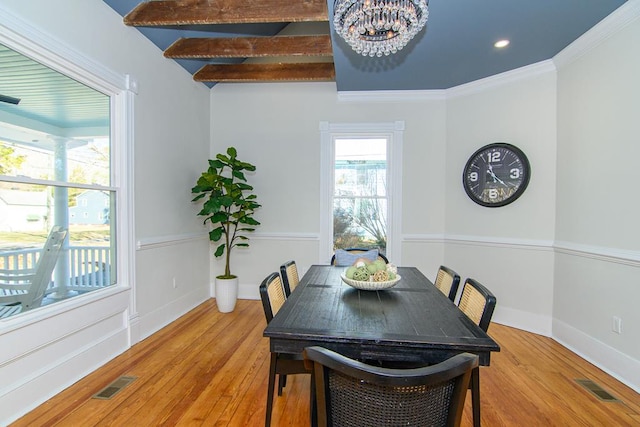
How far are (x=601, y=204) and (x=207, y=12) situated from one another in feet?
12.3

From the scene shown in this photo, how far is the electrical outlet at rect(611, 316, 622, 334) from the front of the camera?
2.34 meters

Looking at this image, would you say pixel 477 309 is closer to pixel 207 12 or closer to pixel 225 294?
pixel 225 294

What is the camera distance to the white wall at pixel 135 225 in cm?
191

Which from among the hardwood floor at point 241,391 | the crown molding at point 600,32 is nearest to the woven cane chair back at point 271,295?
the hardwood floor at point 241,391

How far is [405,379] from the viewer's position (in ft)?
2.70

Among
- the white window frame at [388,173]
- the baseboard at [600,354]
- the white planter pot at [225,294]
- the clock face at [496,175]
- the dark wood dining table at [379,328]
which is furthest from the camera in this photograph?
the white window frame at [388,173]

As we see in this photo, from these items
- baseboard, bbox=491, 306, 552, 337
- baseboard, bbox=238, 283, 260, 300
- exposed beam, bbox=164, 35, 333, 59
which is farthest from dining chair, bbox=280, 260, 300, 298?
baseboard, bbox=491, 306, 552, 337

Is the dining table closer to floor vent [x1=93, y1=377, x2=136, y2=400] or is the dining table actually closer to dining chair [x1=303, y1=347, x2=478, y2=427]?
dining chair [x1=303, y1=347, x2=478, y2=427]

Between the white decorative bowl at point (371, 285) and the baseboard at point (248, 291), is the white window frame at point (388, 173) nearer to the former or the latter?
the baseboard at point (248, 291)

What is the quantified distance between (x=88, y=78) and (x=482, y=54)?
3.53 meters

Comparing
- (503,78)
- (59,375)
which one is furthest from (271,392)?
(503,78)

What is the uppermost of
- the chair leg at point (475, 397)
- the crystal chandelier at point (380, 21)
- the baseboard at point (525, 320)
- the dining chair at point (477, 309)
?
the crystal chandelier at point (380, 21)

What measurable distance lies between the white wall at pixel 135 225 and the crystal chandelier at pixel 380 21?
1.94 metres

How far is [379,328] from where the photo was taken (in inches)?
55.5
